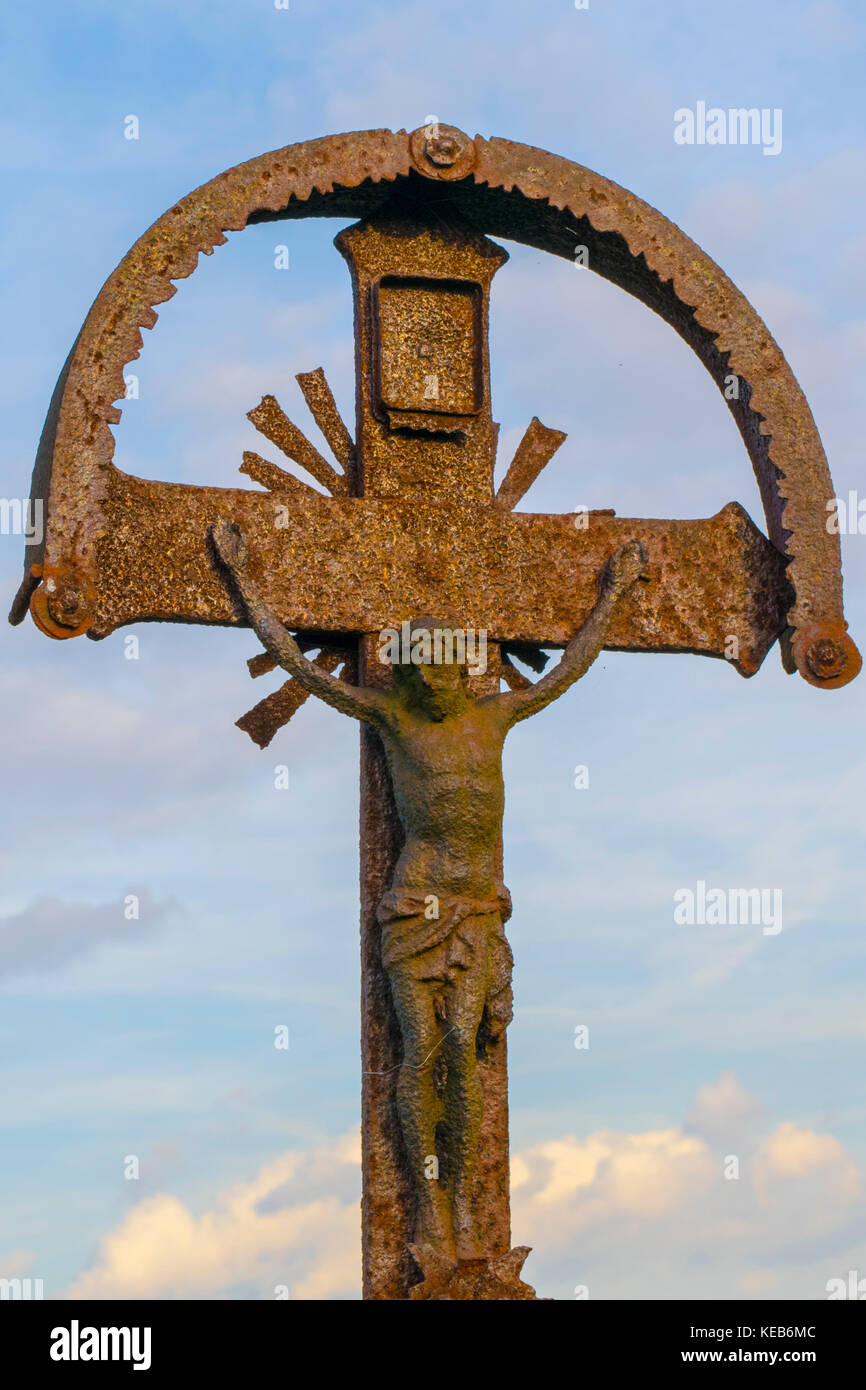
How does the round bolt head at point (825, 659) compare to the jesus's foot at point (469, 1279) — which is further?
the round bolt head at point (825, 659)

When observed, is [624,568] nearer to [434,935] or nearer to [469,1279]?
[434,935]

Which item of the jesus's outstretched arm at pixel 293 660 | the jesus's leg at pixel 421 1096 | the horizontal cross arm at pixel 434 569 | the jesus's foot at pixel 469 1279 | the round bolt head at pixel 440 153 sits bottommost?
the jesus's foot at pixel 469 1279

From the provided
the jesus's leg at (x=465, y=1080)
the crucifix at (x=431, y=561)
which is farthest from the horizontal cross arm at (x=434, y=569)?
the jesus's leg at (x=465, y=1080)

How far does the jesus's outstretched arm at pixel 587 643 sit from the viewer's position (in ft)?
27.6

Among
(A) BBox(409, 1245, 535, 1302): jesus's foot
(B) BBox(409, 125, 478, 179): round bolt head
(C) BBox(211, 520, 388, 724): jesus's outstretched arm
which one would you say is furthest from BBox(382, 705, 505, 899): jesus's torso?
(B) BBox(409, 125, 478, 179): round bolt head

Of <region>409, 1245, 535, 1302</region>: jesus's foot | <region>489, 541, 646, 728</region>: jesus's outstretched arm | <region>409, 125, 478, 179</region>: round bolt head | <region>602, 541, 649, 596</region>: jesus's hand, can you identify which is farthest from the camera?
<region>602, 541, 649, 596</region>: jesus's hand

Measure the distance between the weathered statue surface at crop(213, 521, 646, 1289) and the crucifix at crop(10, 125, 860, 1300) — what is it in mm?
10

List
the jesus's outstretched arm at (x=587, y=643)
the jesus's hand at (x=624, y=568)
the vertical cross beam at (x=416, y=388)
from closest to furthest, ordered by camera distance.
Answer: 1. the jesus's outstretched arm at (x=587, y=643)
2. the vertical cross beam at (x=416, y=388)
3. the jesus's hand at (x=624, y=568)

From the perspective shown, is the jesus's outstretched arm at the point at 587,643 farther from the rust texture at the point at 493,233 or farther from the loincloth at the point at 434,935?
the loincloth at the point at 434,935

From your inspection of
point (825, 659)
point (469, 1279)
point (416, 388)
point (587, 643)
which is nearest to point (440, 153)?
point (416, 388)

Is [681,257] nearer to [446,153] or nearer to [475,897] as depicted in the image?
[446,153]

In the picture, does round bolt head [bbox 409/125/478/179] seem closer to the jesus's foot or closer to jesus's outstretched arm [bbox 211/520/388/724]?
jesus's outstretched arm [bbox 211/520/388/724]

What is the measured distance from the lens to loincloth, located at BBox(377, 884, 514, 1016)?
8125 millimetres

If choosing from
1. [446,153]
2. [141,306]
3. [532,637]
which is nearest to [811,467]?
[532,637]
